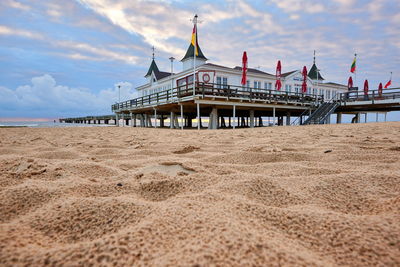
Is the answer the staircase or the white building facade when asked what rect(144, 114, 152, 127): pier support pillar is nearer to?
the white building facade

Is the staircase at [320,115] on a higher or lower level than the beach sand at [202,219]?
higher

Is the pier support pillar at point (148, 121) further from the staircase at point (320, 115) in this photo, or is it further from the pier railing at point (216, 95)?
the staircase at point (320, 115)

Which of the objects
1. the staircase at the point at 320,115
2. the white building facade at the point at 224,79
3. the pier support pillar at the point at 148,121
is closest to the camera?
the staircase at the point at 320,115

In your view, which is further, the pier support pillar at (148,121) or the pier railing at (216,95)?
the pier support pillar at (148,121)

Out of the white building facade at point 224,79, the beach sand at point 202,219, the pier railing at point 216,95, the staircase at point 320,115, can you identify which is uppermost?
the white building facade at point 224,79

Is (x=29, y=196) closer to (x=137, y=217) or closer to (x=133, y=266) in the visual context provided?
(x=137, y=217)

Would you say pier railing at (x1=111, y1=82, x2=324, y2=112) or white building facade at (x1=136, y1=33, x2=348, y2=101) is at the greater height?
white building facade at (x1=136, y1=33, x2=348, y2=101)

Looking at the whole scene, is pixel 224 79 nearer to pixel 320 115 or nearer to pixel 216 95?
pixel 216 95

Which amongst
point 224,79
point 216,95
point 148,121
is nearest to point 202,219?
point 216,95

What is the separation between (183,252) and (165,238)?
14 centimetres

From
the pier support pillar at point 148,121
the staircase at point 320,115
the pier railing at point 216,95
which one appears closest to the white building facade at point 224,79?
the pier railing at point 216,95

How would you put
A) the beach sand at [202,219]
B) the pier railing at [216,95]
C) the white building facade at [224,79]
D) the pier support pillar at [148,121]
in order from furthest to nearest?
the pier support pillar at [148,121]
the white building facade at [224,79]
the pier railing at [216,95]
the beach sand at [202,219]

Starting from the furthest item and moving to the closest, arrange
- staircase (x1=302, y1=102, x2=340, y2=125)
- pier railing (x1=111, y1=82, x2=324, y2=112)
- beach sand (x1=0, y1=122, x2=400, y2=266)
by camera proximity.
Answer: staircase (x1=302, y1=102, x2=340, y2=125) < pier railing (x1=111, y1=82, x2=324, y2=112) < beach sand (x1=0, y1=122, x2=400, y2=266)

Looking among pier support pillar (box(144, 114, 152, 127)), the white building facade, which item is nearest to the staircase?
the white building facade
